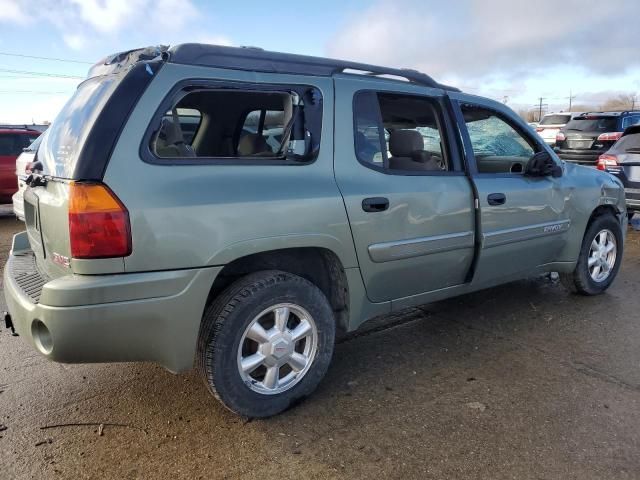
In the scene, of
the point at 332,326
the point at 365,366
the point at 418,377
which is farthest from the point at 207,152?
the point at 418,377

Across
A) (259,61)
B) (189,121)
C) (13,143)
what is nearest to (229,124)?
(189,121)

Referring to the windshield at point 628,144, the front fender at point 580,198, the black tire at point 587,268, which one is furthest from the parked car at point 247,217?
the windshield at point 628,144

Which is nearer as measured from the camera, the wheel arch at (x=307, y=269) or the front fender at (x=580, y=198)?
the wheel arch at (x=307, y=269)

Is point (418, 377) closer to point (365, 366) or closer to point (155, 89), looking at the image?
point (365, 366)

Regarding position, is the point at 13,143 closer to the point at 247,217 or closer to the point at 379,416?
the point at 247,217

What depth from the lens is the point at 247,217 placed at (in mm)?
2648

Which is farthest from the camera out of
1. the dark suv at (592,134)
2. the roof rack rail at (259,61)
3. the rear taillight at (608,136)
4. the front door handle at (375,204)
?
the dark suv at (592,134)

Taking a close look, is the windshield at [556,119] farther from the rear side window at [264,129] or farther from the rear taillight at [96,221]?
the rear taillight at [96,221]

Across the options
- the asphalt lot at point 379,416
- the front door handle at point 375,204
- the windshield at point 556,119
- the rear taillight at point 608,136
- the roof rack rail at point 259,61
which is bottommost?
the asphalt lot at point 379,416

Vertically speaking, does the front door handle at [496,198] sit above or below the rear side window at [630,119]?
below

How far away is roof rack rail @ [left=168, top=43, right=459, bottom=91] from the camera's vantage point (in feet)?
8.71

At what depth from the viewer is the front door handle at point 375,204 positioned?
309 centimetres

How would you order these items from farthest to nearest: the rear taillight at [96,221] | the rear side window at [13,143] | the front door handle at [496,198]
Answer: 1. the rear side window at [13,143]
2. the front door handle at [496,198]
3. the rear taillight at [96,221]

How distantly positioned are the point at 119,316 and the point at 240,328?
1.93 ft
